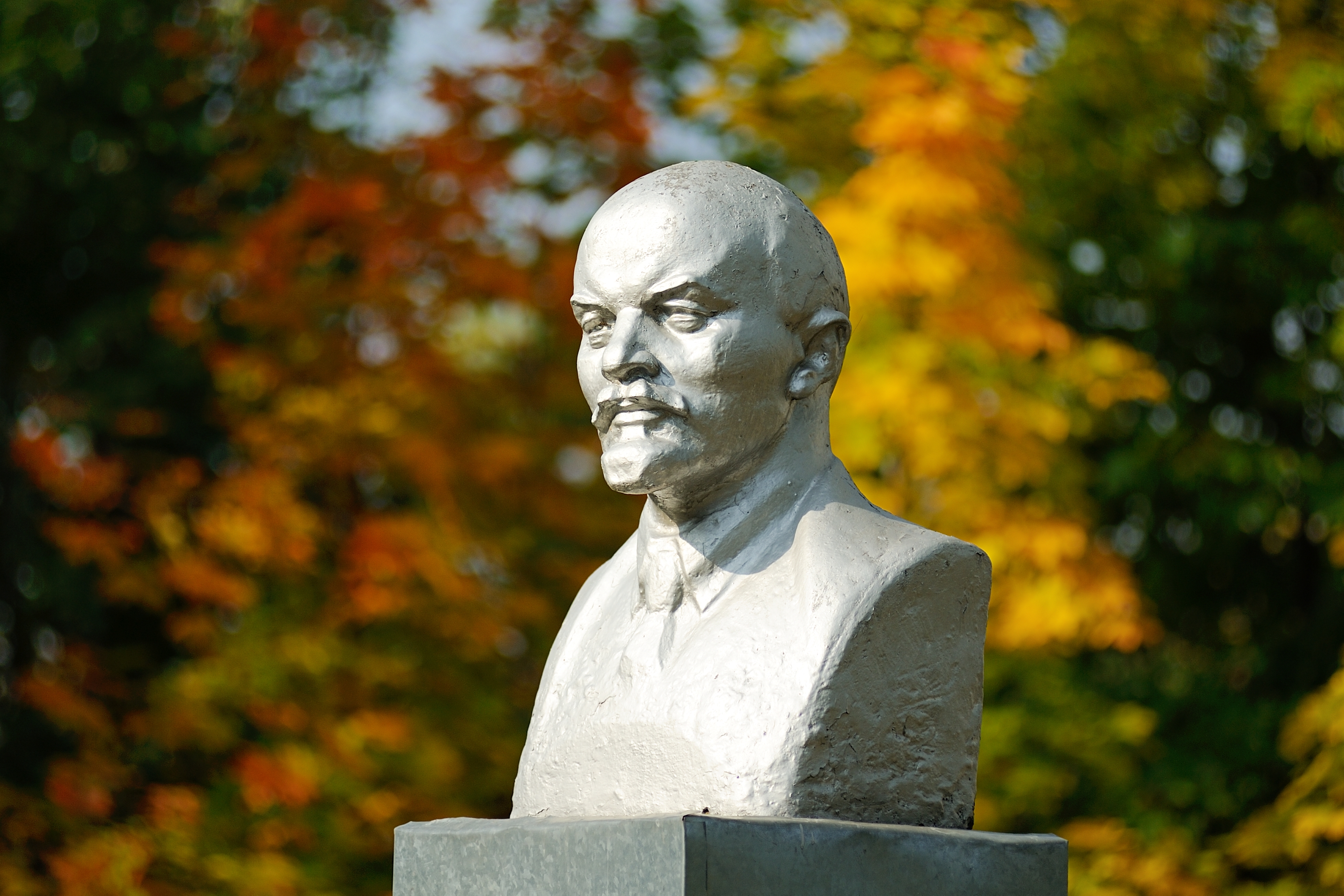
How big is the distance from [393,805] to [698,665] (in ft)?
12.1

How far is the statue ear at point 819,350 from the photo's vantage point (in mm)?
2895

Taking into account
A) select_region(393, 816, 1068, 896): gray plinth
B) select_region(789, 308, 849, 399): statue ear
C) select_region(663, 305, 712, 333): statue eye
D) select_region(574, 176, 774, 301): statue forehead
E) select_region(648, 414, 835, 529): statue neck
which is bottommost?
select_region(393, 816, 1068, 896): gray plinth

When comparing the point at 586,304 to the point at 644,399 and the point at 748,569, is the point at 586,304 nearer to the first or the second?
the point at 644,399

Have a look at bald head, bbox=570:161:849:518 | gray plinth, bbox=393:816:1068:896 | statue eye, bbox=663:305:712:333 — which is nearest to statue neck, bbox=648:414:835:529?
bald head, bbox=570:161:849:518

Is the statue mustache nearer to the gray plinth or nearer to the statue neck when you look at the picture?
the statue neck

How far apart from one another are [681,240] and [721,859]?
1.05 meters

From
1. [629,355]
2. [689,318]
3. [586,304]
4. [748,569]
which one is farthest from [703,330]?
[748,569]

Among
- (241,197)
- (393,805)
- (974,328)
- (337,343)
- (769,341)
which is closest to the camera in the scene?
(769,341)

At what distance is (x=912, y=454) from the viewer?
226 inches

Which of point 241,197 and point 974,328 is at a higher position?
point 974,328

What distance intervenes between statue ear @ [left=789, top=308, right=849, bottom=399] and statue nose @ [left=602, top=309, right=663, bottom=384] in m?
0.27

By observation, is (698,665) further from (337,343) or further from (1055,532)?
(337,343)

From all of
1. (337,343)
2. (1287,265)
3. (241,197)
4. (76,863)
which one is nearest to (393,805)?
(76,863)

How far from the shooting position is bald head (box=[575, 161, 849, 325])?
9.18 feet
